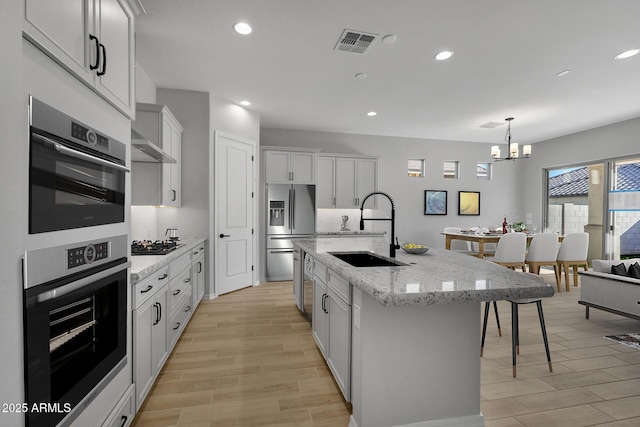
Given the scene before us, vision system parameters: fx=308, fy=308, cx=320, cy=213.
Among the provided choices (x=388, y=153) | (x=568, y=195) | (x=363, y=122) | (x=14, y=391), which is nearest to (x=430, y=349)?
(x=14, y=391)

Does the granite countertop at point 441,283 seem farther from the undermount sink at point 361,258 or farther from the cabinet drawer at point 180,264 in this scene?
the cabinet drawer at point 180,264

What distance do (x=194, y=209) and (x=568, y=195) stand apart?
7.47 metres

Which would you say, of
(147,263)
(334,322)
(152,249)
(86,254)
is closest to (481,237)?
(334,322)

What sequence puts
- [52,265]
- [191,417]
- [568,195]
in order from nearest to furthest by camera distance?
[52,265], [191,417], [568,195]

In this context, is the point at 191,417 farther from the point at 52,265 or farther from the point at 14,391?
the point at 52,265

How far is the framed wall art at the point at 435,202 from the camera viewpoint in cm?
700

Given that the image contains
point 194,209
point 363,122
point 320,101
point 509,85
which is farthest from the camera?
point 363,122

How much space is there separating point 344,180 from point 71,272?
5274mm

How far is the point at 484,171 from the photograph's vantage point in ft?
24.3

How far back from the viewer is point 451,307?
1.72 metres

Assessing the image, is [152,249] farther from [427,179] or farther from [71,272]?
[427,179]

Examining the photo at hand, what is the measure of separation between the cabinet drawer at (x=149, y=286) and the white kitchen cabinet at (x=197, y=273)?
1126 millimetres

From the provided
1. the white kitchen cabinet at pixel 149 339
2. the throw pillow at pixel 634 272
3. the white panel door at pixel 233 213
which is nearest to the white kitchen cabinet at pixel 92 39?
the white kitchen cabinet at pixel 149 339

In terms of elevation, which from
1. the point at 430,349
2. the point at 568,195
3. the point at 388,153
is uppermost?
the point at 388,153
